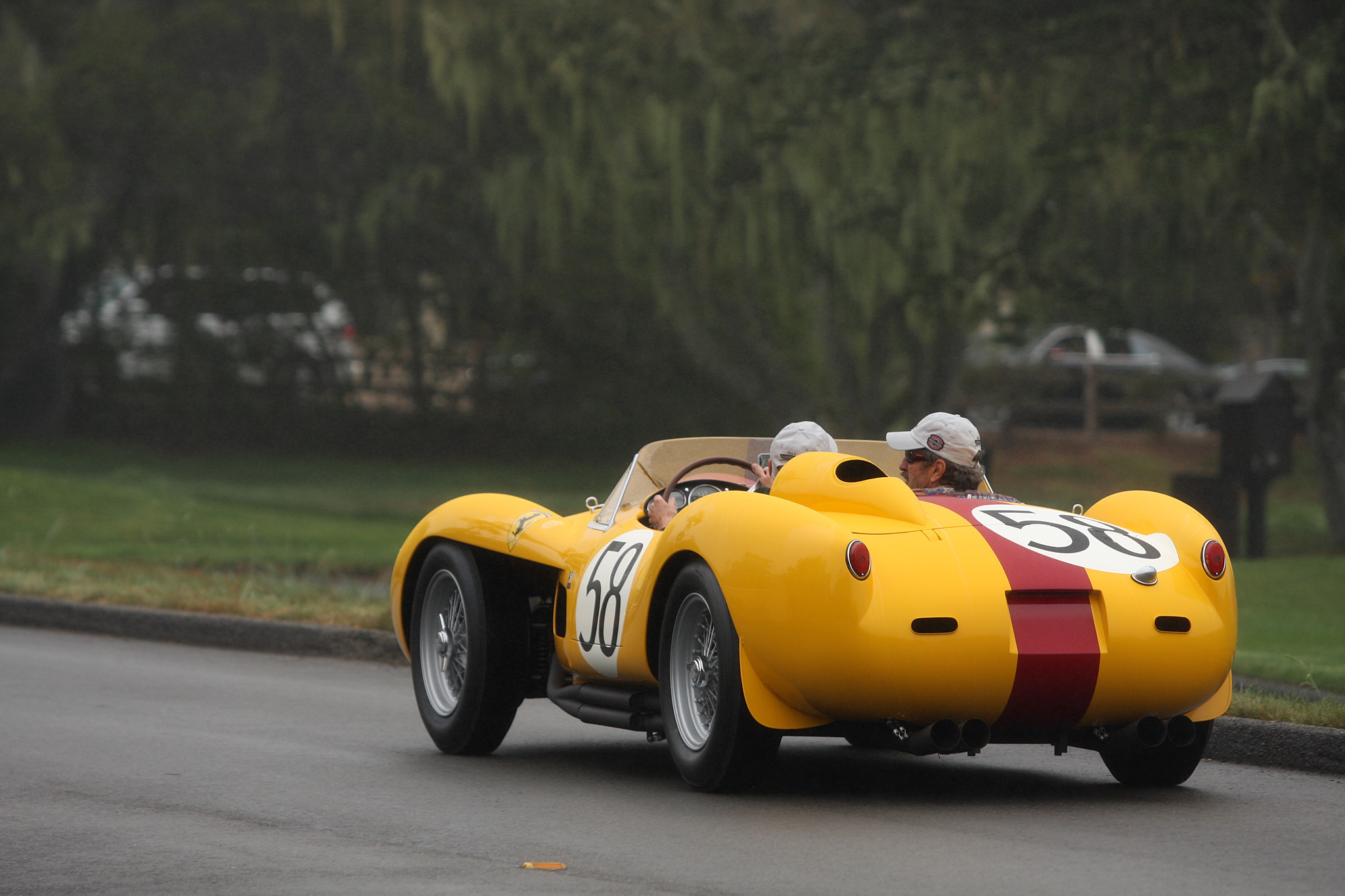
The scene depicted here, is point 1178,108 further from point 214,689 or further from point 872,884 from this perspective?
point 872,884

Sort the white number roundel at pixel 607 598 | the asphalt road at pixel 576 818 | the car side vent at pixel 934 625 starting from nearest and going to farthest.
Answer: the asphalt road at pixel 576 818
the car side vent at pixel 934 625
the white number roundel at pixel 607 598

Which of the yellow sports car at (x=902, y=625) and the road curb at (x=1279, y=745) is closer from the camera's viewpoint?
the yellow sports car at (x=902, y=625)

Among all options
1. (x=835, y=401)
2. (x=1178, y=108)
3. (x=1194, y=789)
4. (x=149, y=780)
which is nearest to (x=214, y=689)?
(x=149, y=780)

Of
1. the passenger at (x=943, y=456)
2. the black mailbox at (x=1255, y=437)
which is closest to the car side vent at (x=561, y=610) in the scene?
the passenger at (x=943, y=456)

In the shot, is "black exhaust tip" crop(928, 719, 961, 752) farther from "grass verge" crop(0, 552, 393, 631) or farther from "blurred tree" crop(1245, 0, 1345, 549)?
"blurred tree" crop(1245, 0, 1345, 549)

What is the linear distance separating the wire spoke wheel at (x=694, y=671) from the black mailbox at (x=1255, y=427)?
11.7m

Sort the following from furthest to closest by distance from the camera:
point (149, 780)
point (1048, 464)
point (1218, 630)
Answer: point (1048, 464), point (149, 780), point (1218, 630)

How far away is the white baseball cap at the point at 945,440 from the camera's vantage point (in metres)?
6.96

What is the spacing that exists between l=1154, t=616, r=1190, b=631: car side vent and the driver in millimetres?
1432

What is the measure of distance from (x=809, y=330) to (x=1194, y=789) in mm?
21783

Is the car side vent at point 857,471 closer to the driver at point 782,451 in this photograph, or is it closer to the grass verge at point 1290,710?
the driver at point 782,451

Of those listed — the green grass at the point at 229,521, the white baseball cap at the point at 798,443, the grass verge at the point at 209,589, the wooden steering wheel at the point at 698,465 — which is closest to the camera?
the white baseball cap at the point at 798,443

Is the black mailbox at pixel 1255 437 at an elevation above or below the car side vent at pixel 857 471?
below

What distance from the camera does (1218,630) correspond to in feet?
20.8
